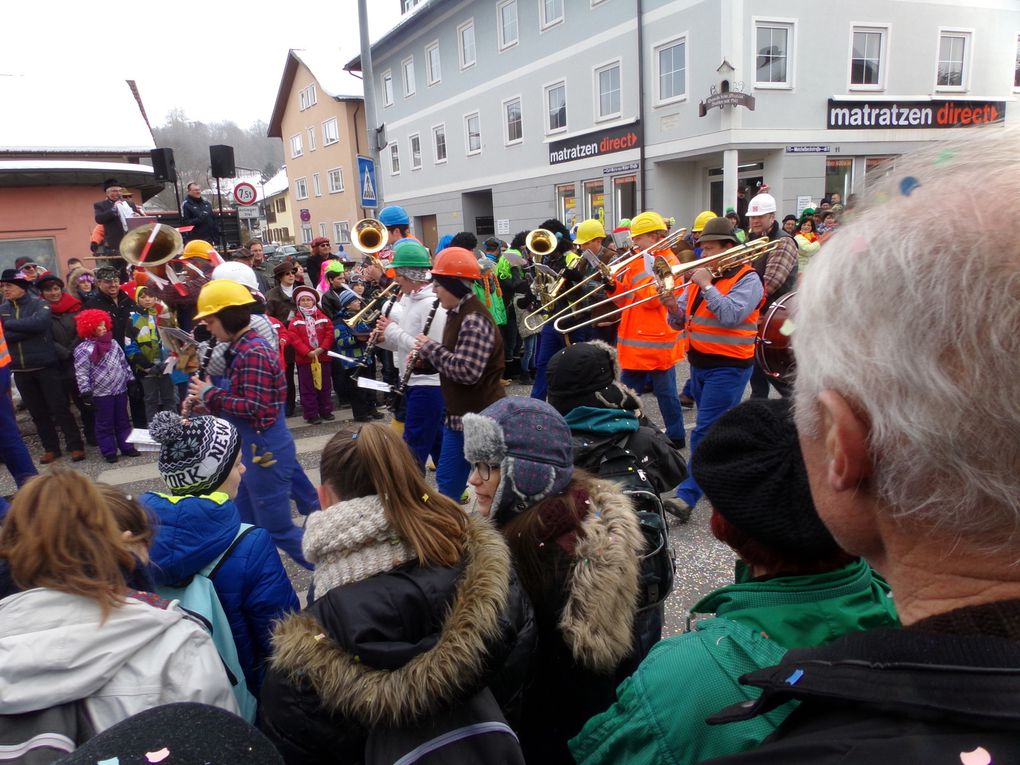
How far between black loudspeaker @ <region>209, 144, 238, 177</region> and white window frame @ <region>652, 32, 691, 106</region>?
10569 millimetres

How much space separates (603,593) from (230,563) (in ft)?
3.92

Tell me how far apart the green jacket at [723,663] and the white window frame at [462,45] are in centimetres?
2495

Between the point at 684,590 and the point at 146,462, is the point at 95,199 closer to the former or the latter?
the point at 146,462

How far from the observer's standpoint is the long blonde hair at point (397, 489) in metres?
1.58

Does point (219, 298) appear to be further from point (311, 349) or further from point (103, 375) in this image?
point (311, 349)

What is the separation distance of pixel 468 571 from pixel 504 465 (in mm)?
623

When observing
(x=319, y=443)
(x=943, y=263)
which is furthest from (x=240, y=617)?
(x=319, y=443)

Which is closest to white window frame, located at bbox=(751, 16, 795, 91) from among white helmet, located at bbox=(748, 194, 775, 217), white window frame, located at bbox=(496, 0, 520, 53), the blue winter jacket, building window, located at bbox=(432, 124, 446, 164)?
white window frame, located at bbox=(496, 0, 520, 53)

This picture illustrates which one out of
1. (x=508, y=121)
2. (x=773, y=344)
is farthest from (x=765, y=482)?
(x=508, y=121)

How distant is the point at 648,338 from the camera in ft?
17.1

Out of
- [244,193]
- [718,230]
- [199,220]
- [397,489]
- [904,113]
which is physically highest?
[904,113]

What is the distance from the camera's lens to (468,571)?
59.1 inches

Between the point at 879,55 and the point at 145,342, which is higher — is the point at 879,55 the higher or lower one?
the higher one

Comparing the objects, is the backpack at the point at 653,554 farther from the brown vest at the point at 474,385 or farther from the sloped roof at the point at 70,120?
the sloped roof at the point at 70,120
